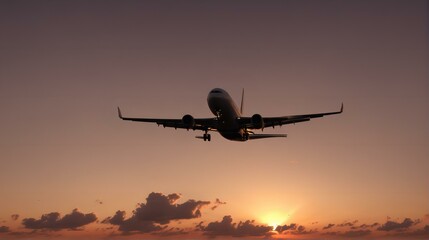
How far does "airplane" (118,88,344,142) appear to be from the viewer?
7644 cm

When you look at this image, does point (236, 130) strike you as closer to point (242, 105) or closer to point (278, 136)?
point (278, 136)

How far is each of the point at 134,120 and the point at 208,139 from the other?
11.5 m

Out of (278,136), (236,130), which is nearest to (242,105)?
(278,136)

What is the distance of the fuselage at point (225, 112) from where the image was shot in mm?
75875

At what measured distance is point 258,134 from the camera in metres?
87.8

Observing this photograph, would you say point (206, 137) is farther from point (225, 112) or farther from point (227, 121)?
point (225, 112)

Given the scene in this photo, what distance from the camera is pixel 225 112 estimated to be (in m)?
76.7

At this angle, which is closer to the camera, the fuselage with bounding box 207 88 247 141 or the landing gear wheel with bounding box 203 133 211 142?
the fuselage with bounding box 207 88 247 141

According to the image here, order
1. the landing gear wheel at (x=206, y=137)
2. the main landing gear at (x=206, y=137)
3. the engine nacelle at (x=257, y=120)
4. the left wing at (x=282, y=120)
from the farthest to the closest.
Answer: the landing gear wheel at (x=206, y=137) < the main landing gear at (x=206, y=137) < the left wing at (x=282, y=120) < the engine nacelle at (x=257, y=120)

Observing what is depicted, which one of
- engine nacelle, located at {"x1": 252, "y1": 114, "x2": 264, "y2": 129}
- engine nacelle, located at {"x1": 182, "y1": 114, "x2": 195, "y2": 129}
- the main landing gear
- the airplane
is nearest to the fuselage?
the airplane

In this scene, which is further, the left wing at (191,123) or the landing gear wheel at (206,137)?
the landing gear wheel at (206,137)

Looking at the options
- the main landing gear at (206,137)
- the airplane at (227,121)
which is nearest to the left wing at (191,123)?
the airplane at (227,121)

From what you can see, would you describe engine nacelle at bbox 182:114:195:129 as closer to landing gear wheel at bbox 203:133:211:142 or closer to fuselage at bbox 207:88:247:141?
fuselage at bbox 207:88:247:141

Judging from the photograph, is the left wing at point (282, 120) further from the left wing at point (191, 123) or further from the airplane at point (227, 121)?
the left wing at point (191, 123)
